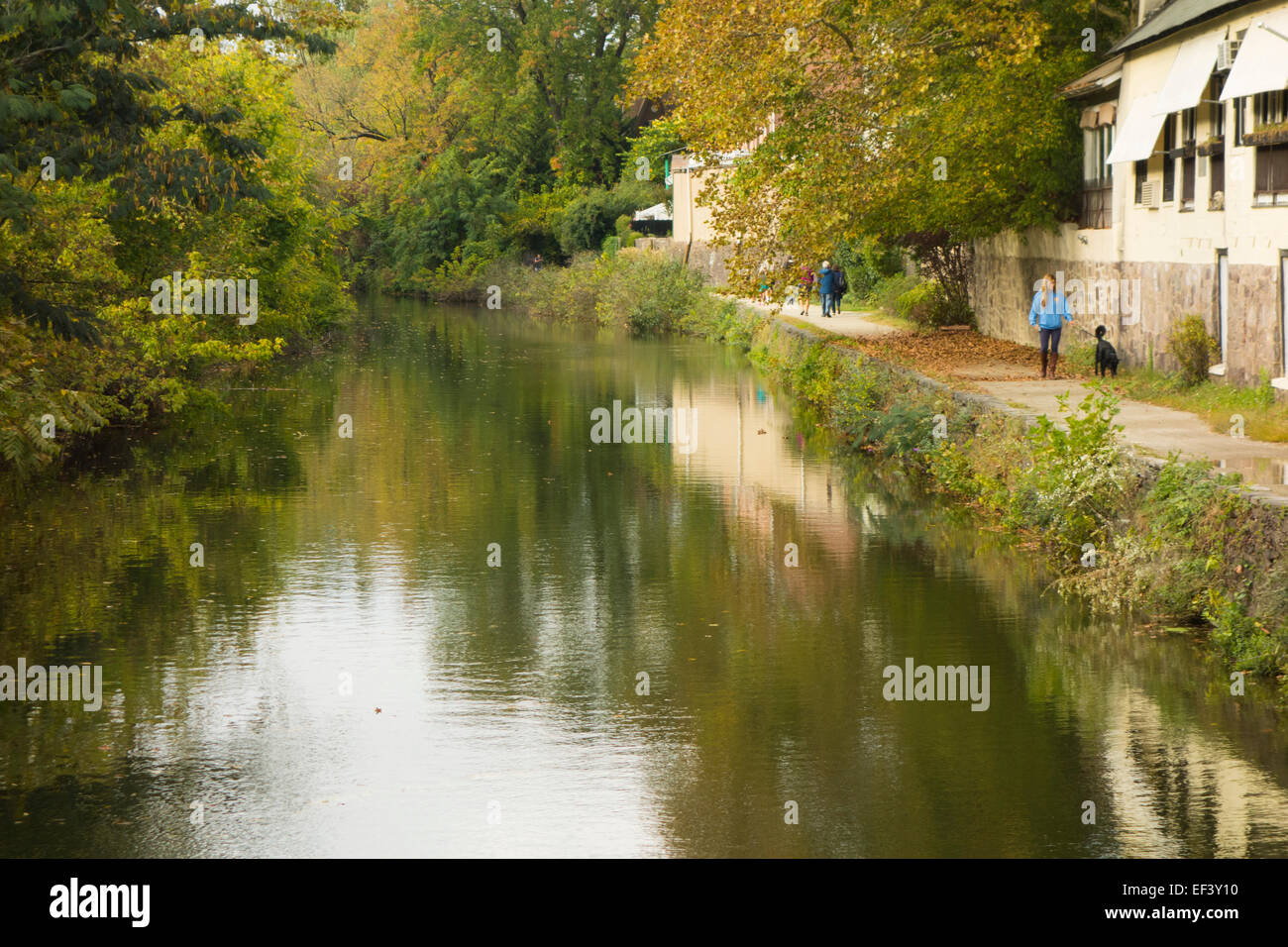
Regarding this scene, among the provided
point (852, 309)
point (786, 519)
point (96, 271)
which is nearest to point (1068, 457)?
point (786, 519)

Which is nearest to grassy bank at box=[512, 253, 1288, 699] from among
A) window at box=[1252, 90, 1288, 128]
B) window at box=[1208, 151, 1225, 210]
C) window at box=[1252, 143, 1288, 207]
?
window at box=[1208, 151, 1225, 210]

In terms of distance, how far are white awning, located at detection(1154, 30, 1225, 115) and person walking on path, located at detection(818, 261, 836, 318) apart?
17.6 meters

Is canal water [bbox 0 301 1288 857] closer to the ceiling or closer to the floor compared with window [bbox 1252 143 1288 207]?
closer to the floor

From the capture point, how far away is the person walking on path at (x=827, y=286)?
135ft

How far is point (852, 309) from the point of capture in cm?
4619

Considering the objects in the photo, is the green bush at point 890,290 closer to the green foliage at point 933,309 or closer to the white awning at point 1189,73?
the green foliage at point 933,309

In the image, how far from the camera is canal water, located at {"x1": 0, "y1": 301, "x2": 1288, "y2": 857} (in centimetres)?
849

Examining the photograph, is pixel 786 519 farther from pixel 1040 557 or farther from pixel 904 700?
pixel 904 700

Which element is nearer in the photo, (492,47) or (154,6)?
(154,6)

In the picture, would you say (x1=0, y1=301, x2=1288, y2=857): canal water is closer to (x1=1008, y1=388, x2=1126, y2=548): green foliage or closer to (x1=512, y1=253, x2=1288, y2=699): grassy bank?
(x1=512, y1=253, x2=1288, y2=699): grassy bank

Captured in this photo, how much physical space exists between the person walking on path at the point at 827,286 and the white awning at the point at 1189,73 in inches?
692

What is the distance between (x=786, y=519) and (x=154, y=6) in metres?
9.89

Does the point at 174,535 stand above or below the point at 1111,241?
below

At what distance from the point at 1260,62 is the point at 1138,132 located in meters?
5.26
